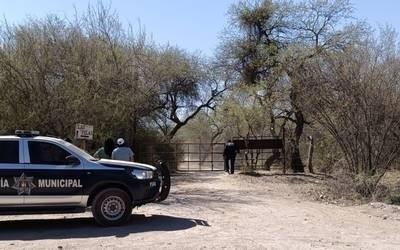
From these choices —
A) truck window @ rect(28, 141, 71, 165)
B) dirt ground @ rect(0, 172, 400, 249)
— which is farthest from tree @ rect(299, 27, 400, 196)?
truck window @ rect(28, 141, 71, 165)

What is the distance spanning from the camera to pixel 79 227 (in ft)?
41.2

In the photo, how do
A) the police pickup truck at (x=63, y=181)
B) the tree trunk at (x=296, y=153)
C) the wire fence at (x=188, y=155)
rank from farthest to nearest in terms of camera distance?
the tree trunk at (x=296, y=153) → the wire fence at (x=188, y=155) → the police pickup truck at (x=63, y=181)

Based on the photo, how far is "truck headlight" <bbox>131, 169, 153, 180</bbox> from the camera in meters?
12.9

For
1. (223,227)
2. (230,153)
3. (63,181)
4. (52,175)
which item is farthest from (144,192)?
(230,153)

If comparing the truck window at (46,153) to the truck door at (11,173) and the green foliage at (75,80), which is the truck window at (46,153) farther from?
the green foliage at (75,80)

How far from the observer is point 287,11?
113 ft

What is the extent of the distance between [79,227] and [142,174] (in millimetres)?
1695

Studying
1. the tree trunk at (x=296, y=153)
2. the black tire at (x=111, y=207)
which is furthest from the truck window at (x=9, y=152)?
the tree trunk at (x=296, y=153)

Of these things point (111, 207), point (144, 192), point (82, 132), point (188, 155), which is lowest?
point (111, 207)

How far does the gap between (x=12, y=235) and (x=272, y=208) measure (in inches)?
285

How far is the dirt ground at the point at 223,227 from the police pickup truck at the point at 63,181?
1.54 feet

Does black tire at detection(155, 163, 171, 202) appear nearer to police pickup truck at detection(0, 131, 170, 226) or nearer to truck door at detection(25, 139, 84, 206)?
police pickup truck at detection(0, 131, 170, 226)

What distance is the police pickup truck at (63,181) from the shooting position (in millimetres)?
12008

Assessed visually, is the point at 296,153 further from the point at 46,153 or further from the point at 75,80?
the point at 46,153
